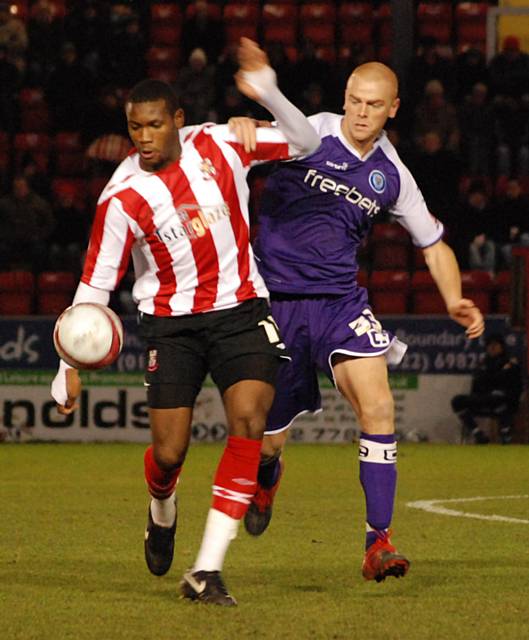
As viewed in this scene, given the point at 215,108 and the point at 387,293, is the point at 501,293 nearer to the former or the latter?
the point at 387,293

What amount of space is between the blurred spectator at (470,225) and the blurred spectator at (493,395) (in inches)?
77.1

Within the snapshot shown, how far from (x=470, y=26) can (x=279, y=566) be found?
590 inches

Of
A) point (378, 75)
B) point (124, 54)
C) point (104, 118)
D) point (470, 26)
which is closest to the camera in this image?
point (378, 75)

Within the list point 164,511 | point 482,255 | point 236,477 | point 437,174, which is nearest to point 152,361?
point 236,477

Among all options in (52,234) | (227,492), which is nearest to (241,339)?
(227,492)

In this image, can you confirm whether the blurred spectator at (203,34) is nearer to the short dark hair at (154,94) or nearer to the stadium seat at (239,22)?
the stadium seat at (239,22)

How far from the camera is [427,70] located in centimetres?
1866

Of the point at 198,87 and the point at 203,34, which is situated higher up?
the point at 203,34

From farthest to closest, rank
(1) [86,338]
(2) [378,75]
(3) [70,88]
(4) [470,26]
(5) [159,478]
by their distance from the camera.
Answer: (4) [470,26], (3) [70,88], (2) [378,75], (5) [159,478], (1) [86,338]

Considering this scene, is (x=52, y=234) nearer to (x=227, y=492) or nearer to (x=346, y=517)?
(x=346, y=517)

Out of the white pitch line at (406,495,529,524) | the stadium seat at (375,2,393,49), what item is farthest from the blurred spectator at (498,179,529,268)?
the white pitch line at (406,495,529,524)

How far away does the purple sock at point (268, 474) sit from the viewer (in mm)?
7484

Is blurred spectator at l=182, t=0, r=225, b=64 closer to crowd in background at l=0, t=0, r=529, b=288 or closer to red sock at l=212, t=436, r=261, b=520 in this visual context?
crowd in background at l=0, t=0, r=529, b=288

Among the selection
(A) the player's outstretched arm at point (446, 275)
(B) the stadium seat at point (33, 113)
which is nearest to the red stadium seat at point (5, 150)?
(B) the stadium seat at point (33, 113)
